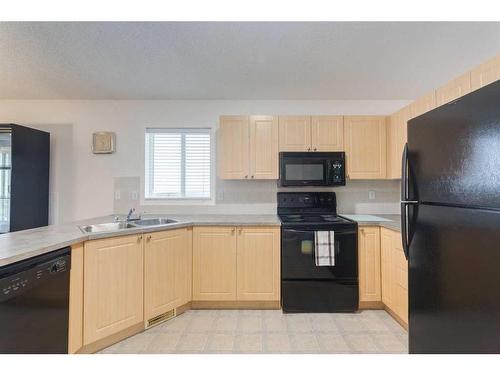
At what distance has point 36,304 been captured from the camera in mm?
1268

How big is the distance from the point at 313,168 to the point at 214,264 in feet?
4.76

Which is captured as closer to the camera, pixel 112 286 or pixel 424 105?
pixel 112 286

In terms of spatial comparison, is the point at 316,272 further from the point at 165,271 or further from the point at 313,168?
the point at 165,271

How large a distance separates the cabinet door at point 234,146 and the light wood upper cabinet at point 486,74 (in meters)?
1.86

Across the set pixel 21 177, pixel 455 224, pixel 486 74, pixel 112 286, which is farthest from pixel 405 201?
pixel 21 177

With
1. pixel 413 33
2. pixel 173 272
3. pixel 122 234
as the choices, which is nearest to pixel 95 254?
pixel 122 234

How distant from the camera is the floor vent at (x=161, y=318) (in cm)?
204

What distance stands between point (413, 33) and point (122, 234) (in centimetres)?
259

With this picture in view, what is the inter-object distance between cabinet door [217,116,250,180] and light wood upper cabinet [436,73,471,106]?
1712 millimetres

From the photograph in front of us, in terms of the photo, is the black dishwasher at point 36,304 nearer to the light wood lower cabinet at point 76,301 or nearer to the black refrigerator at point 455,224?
the light wood lower cabinet at point 76,301

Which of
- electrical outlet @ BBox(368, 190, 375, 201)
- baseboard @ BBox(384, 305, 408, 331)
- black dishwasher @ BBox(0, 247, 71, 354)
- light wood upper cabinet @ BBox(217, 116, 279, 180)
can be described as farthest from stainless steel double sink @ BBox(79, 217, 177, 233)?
electrical outlet @ BBox(368, 190, 375, 201)

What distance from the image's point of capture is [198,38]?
176 cm

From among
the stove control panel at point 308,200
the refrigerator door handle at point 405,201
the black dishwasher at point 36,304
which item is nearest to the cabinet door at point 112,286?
the black dishwasher at point 36,304

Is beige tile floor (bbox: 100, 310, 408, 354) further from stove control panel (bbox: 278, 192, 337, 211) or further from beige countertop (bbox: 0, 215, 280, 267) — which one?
stove control panel (bbox: 278, 192, 337, 211)
